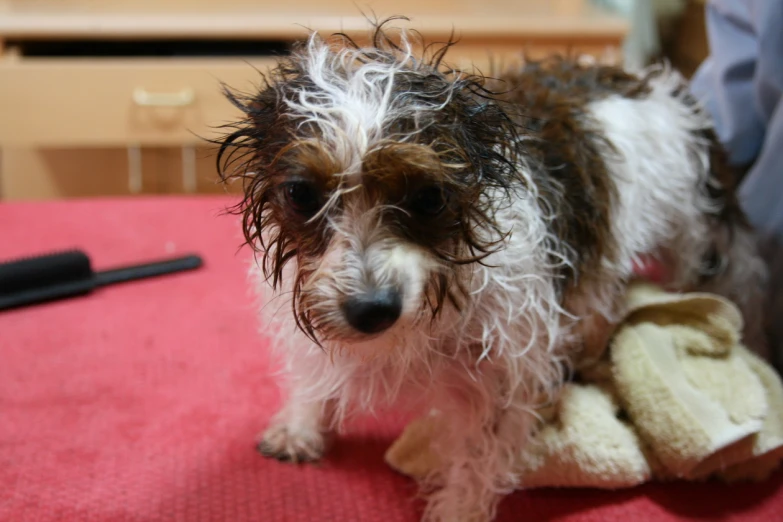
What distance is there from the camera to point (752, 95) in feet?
5.34

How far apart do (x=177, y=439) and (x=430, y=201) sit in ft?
2.33

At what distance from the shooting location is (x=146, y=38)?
2559 millimetres

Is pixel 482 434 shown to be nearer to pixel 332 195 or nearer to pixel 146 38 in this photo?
pixel 332 195

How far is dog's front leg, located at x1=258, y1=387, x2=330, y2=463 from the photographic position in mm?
1273

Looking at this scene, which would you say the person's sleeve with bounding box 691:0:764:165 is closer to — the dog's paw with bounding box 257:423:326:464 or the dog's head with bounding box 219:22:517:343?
the dog's head with bounding box 219:22:517:343

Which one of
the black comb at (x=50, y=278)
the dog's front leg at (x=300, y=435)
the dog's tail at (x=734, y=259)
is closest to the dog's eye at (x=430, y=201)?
the dog's front leg at (x=300, y=435)

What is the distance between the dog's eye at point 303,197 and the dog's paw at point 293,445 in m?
0.51

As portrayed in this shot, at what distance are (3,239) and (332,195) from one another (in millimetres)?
1472

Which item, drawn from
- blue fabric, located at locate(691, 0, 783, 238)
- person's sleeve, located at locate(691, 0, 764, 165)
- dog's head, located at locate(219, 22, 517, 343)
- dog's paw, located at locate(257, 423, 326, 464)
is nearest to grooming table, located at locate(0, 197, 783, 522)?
dog's paw, located at locate(257, 423, 326, 464)

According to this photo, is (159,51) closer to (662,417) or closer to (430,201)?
(430,201)

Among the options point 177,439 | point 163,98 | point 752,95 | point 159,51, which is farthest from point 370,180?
point 159,51

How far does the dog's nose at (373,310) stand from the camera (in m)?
0.84

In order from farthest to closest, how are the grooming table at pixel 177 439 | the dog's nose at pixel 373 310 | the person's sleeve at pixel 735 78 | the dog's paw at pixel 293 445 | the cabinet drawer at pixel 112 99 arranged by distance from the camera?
the cabinet drawer at pixel 112 99
the person's sleeve at pixel 735 78
the dog's paw at pixel 293 445
the grooming table at pixel 177 439
the dog's nose at pixel 373 310

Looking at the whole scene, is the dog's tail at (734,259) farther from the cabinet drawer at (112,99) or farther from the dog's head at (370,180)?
the cabinet drawer at (112,99)
